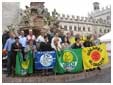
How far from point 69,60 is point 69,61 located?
0.03 m

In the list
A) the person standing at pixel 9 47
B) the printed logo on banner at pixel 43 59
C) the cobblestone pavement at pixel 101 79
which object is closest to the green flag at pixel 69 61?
the printed logo on banner at pixel 43 59

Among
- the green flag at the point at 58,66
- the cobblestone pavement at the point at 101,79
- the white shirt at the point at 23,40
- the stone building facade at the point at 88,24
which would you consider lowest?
the cobblestone pavement at the point at 101,79

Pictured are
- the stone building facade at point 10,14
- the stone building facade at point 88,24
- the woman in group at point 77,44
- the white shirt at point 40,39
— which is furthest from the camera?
the stone building facade at point 88,24

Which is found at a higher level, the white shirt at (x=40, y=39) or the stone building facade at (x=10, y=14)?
the stone building facade at (x=10, y=14)

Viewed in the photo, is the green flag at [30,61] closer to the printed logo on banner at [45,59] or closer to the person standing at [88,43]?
the printed logo on banner at [45,59]

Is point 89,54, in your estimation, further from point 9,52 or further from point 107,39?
point 9,52

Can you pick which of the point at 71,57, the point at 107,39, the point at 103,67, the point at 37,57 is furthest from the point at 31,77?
the point at 107,39

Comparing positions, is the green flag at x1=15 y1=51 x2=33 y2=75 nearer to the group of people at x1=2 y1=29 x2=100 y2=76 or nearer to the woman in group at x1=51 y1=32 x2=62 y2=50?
the group of people at x1=2 y1=29 x2=100 y2=76

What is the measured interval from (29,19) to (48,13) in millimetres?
725

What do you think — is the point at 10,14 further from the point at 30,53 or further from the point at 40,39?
the point at 30,53

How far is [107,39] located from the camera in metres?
10.8

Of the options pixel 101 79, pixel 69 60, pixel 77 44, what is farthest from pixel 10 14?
pixel 101 79

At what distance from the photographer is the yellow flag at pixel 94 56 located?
9836 millimetres

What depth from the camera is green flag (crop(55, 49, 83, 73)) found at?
31.3ft
